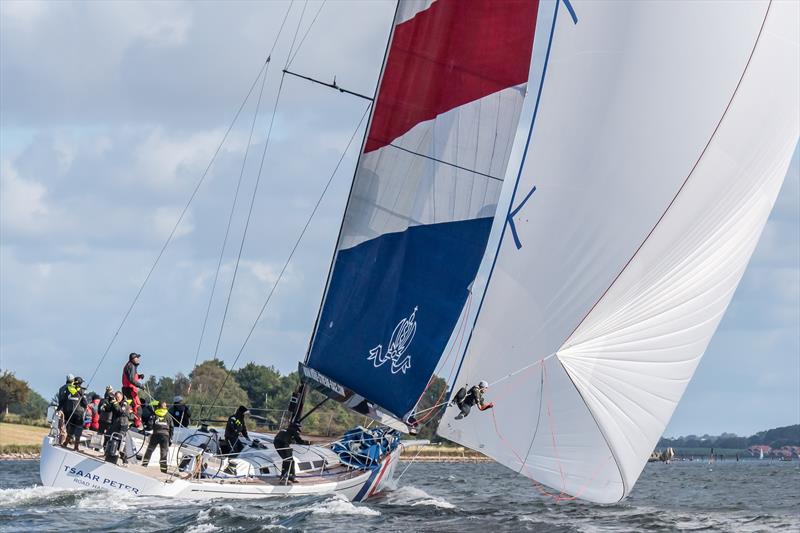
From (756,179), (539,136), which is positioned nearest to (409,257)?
(539,136)

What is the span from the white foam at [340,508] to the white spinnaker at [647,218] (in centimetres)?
414

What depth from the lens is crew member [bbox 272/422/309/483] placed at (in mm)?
24016

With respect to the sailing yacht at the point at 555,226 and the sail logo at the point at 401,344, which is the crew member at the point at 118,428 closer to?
the sailing yacht at the point at 555,226

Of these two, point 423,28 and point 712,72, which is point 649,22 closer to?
point 712,72

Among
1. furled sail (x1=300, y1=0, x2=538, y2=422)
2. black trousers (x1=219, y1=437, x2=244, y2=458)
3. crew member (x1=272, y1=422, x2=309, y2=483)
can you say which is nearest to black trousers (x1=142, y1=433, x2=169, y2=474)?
black trousers (x1=219, y1=437, x2=244, y2=458)

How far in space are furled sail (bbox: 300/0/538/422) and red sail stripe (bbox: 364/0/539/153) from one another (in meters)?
0.02

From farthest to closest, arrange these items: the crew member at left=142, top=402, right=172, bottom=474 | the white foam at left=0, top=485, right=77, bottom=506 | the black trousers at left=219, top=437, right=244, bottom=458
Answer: the black trousers at left=219, top=437, right=244, bottom=458 → the crew member at left=142, top=402, right=172, bottom=474 → the white foam at left=0, top=485, right=77, bottom=506

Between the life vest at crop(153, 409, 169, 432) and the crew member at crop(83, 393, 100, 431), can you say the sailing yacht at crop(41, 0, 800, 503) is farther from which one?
the crew member at crop(83, 393, 100, 431)

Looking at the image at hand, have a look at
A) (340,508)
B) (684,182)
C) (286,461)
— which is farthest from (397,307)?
(684,182)

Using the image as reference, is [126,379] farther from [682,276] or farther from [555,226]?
[682,276]

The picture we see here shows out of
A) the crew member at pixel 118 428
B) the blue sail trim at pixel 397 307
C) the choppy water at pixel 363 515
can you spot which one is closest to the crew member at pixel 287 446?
the choppy water at pixel 363 515

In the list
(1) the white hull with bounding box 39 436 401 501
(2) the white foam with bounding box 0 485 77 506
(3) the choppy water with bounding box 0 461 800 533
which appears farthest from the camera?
(1) the white hull with bounding box 39 436 401 501

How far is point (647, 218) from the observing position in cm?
1920

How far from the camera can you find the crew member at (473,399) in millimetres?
21031
